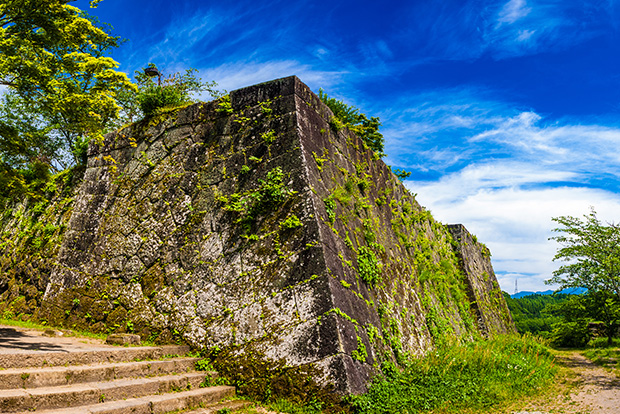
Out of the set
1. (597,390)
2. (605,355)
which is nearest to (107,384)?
(597,390)

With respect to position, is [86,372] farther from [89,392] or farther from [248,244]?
[248,244]

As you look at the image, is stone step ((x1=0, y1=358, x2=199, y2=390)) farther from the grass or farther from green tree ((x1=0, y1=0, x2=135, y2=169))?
the grass

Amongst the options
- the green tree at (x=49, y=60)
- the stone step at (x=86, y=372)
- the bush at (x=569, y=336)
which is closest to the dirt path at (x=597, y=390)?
the stone step at (x=86, y=372)

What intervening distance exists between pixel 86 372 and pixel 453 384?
499cm

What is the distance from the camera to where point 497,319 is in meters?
17.7

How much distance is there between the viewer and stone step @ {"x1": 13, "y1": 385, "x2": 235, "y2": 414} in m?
3.84

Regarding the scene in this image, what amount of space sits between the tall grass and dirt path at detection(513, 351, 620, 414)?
404 millimetres

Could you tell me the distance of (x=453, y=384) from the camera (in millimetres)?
5887

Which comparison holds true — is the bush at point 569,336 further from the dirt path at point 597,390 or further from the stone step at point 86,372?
the stone step at point 86,372

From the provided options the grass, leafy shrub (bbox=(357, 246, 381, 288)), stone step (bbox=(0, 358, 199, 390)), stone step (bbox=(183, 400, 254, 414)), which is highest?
leafy shrub (bbox=(357, 246, 381, 288))

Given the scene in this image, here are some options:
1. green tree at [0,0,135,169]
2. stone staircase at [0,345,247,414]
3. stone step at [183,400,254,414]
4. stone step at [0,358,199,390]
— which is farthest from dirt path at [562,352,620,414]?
green tree at [0,0,135,169]

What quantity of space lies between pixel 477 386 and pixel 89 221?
812 centimetres

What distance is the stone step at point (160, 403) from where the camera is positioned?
384cm

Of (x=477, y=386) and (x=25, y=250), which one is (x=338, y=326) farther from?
(x=25, y=250)
